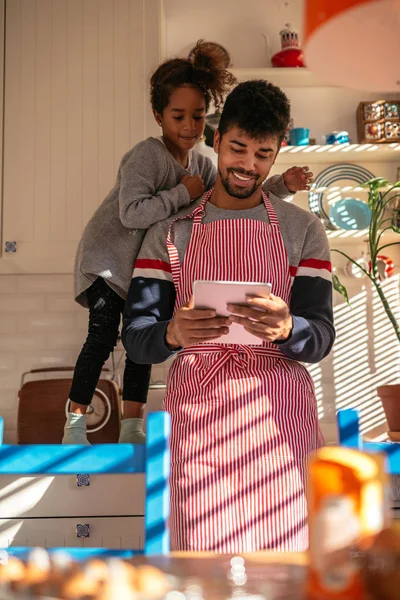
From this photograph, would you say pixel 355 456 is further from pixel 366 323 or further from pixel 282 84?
pixel 282 84

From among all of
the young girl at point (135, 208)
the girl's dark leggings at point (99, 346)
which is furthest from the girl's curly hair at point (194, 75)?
the girl's dark leggings at point (99, 346)

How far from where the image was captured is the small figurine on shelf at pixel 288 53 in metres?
3.44

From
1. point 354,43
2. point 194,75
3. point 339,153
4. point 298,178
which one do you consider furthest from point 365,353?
point 354,43

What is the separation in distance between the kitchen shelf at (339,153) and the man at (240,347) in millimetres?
1583

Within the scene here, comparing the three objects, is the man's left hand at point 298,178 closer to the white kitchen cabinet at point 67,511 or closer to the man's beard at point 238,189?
the man's beard at point 238,189

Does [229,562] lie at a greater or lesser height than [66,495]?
greater

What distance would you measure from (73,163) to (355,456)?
8.96ft

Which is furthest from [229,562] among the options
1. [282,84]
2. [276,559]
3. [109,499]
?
[282,84]

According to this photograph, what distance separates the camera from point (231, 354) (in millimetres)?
1575

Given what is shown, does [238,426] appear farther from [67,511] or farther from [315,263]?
[67,511]

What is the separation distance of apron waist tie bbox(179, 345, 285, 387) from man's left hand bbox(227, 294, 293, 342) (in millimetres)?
124

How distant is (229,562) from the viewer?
29.5 inches

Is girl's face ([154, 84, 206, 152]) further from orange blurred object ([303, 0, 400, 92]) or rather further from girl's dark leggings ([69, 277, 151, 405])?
orange blurred object ([303, 0, 400, 92])

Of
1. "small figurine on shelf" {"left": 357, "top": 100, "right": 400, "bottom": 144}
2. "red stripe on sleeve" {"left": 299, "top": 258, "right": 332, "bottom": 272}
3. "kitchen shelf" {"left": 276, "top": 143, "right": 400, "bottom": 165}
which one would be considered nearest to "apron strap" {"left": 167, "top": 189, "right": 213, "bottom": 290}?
"red stripe on sleeve" {"left": 299, "top": 258, "right": 332, "bottom": 272}
